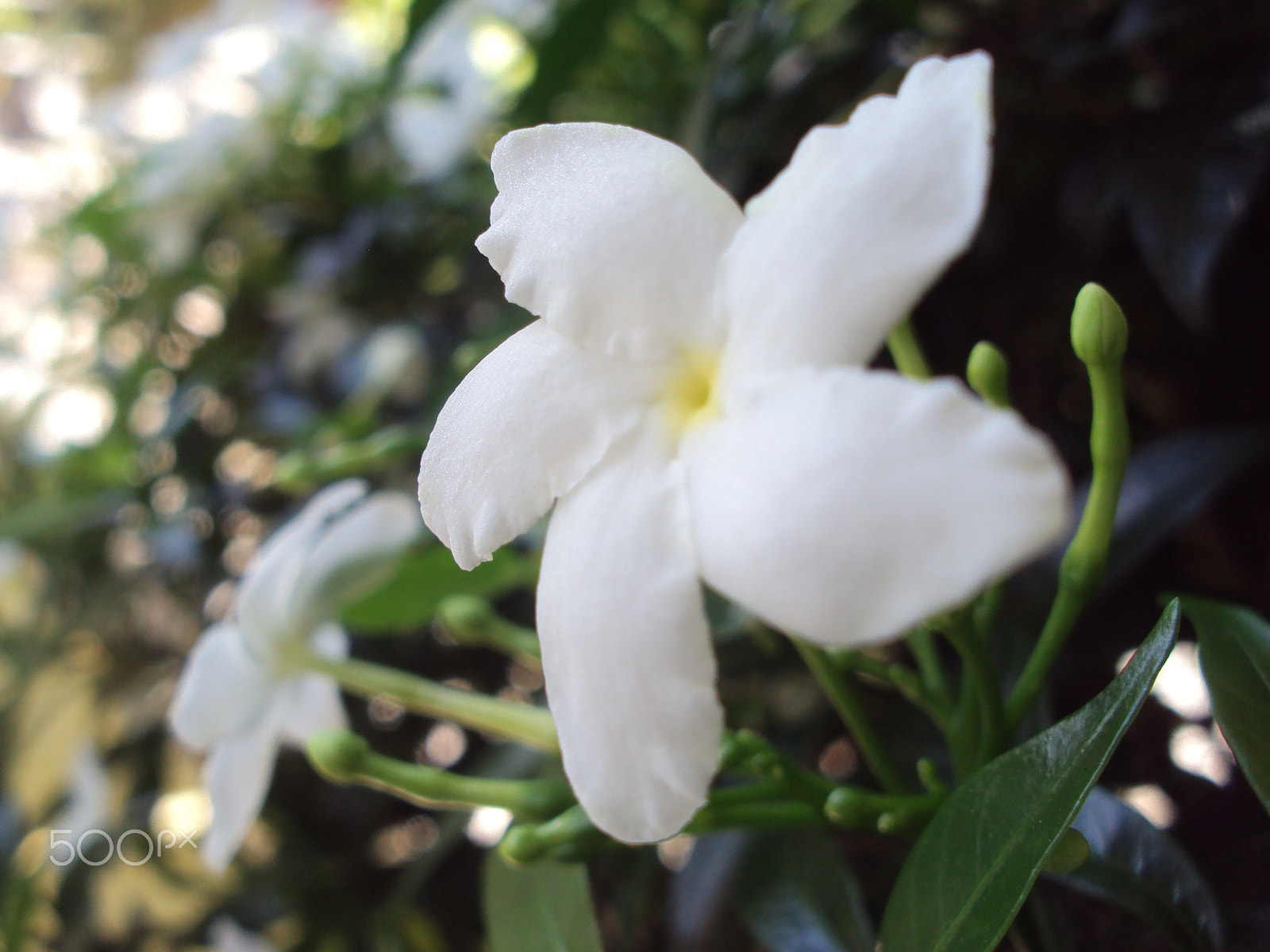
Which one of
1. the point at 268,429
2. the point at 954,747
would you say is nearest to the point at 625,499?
the point at 954,747

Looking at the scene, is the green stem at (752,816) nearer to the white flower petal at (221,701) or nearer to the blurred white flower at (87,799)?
the white flower petal at (221,701)

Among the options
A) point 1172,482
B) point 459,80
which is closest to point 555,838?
point 1172,482

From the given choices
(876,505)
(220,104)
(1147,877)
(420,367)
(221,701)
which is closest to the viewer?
(876,505)

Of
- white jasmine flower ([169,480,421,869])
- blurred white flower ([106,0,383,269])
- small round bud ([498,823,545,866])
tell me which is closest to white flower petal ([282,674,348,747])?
white jasmine flower ([169,480,421,869])

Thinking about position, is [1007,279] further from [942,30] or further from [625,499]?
[625,499]

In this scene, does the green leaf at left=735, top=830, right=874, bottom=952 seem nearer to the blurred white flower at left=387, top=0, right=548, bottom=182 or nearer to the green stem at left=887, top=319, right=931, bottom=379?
the green stem at left=887, top=319, right=931, bottom=379

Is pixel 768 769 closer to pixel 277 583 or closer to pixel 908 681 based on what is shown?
pixel 908 681
